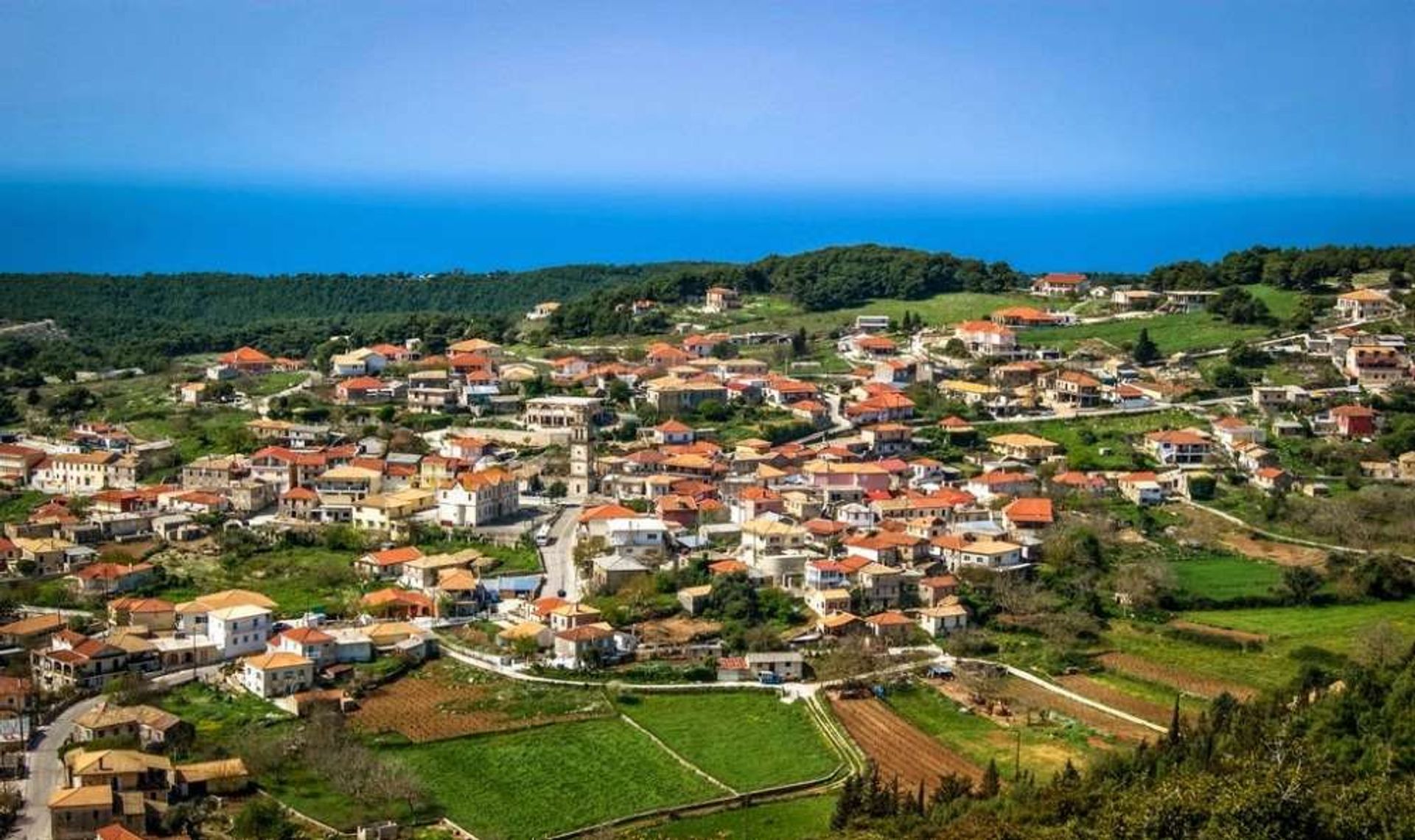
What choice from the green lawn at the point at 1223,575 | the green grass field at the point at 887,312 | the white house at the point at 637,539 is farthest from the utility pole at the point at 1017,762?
the green grass field at the point at 887,312

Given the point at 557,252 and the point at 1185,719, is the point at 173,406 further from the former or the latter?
the point at 557,252

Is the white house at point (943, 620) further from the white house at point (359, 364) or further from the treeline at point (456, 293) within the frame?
the treeline at point (456, 293)

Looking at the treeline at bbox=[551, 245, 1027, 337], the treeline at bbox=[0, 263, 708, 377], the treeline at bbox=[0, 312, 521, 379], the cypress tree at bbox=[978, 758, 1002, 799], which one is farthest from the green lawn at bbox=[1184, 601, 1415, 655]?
the treeline at bbox=[0, 263, 708, 377]

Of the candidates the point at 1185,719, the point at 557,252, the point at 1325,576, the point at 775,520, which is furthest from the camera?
the point at 557,252

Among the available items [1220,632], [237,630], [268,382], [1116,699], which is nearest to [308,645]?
[237,630]

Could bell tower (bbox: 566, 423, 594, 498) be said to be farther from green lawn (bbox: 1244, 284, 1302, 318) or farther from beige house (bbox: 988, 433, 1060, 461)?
green lawn (bbox: 1244, 284, 1302, 318)

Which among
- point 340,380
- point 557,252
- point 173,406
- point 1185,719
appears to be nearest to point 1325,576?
point 1185,719
